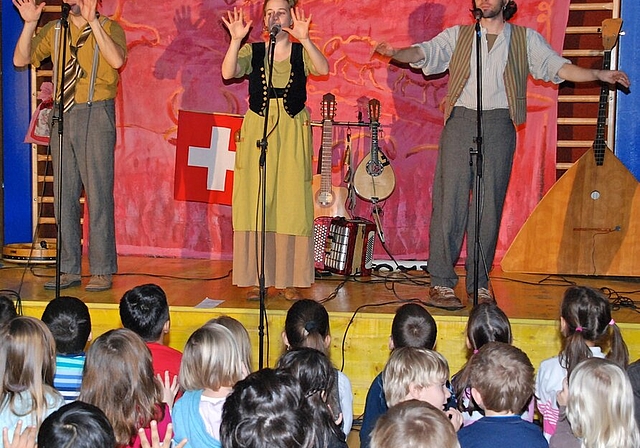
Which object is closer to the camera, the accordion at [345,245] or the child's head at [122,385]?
the child's head at [122,385]

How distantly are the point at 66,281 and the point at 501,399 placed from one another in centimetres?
327

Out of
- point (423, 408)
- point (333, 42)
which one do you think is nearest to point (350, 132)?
point (333, 42)

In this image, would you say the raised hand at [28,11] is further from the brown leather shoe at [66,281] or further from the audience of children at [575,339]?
the audience of children at [575,339]

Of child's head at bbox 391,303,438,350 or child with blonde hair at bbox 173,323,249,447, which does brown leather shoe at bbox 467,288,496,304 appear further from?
child with blonde hair at bbox 173,323,249,447

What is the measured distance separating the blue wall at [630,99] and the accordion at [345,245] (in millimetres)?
1832

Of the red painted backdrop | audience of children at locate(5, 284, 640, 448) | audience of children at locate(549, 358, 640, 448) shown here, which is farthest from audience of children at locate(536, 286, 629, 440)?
the red painted backdrop

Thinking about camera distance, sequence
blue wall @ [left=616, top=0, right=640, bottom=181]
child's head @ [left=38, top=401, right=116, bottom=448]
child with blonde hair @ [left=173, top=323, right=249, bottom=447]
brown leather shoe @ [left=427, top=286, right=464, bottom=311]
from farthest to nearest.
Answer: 1. blue wall @ [left=616, top=0, right=640, bottom=181]
2. brown leather shoe @ [left=427, top=286, right=464, bottom=311]
3. child with blonde hair @ [left=173, top=323, right=249, bottom=447]
4. child's head @ [left=38, top=401, right=116, bottom=448]

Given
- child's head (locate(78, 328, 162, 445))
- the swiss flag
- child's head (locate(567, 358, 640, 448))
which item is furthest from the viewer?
the swiss flag

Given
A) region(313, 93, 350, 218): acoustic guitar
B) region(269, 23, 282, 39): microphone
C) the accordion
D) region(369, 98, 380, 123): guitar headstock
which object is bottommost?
the accordion

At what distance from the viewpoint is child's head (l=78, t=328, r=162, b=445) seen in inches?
102

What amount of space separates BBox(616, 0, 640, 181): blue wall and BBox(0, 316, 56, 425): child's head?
454 cm

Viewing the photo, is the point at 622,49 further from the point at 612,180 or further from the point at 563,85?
the point at 612,180

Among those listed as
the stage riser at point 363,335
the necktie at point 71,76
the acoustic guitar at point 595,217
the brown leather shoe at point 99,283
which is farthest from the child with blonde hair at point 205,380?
the acoustic guitar at point 595,217

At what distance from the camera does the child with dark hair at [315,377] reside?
2527 mm
